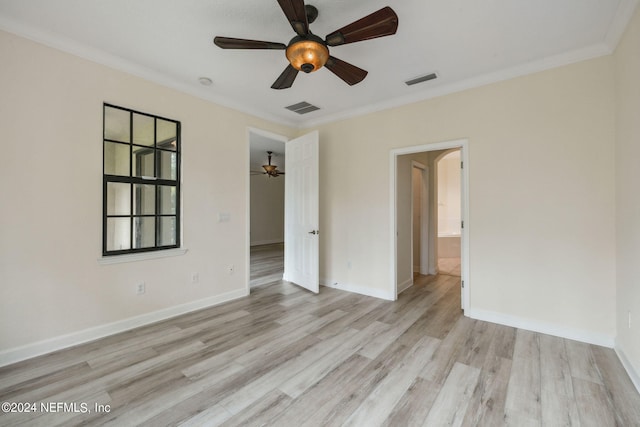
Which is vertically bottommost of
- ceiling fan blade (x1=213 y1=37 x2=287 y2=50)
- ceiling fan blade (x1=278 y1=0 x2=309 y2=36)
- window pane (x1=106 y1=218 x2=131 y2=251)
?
window pane (x1=106 y1=218 x2=131 y2=251)

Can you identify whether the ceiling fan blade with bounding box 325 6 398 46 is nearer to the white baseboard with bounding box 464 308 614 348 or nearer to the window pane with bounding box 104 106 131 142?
the window pane with bounding box 104 106 131 142

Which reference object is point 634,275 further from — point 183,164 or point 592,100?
point 183,164

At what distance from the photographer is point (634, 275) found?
2.05m

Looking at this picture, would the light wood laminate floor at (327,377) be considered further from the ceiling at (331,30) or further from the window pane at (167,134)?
the ceiling at (331,30)

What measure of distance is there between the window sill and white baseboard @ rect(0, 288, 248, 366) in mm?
621

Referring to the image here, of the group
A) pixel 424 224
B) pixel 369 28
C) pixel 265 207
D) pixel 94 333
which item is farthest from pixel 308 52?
pixel 265 207

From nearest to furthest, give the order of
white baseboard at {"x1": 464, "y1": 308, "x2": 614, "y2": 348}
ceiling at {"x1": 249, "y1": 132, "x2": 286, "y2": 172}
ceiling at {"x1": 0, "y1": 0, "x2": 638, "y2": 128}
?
ceiling at {"x1": 0, "y1": 0, "x2": 638, "y2": 128}, white baseboard at {"x1": 464, "y1": 308, "x2": 614, "y2": 348}, ceiling at {"x1": 249, "y1": 132, "x2": 286, "y2": 172}

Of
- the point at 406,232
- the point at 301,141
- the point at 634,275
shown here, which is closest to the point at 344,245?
the point at 406,232

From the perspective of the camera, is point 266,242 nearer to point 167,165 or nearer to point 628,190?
point 167,165

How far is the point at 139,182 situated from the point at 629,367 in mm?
4753

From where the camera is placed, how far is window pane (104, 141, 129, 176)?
281cm

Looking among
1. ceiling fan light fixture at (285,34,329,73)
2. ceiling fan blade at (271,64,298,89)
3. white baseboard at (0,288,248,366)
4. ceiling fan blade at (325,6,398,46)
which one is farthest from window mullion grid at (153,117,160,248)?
ceiling fan blade at (325,6,398,46)

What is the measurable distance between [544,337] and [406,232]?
2148 mm

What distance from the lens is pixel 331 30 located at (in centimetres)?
237
